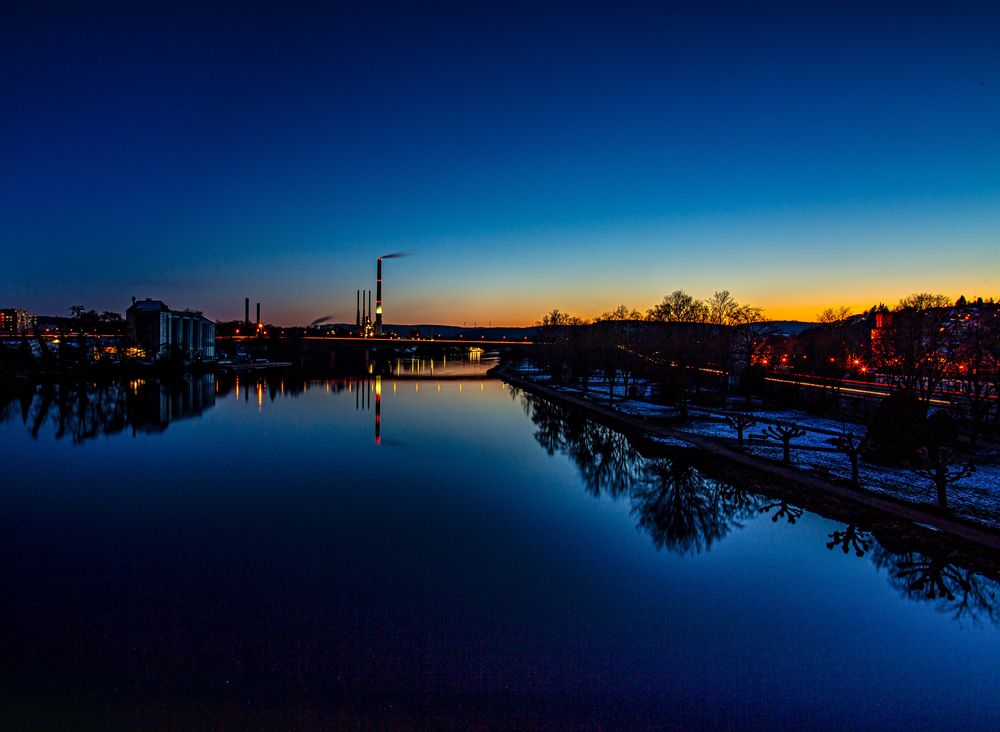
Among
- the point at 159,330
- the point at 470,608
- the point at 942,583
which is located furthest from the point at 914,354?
the point at 159,330

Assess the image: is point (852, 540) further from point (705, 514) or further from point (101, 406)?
point (101, 406)

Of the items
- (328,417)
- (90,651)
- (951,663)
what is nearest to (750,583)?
(951,663)

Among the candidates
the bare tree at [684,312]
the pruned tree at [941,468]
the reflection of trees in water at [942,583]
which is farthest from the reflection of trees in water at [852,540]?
the bare tree at [684,312]

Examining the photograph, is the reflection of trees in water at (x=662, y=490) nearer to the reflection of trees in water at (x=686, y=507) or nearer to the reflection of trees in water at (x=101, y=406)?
the reflection of trees in water at (x=686, y=507)

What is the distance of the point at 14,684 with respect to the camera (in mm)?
7031

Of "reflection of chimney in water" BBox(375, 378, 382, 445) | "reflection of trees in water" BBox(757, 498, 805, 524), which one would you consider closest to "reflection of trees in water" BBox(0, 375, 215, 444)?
"reflection of chimney in water" BBox(375, 378, 382, 445)

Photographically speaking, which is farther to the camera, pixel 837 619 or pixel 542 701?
pixel 837 619

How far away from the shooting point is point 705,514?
48.5ft

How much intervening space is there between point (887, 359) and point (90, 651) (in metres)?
34.9

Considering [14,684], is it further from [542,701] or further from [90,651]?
[542,701]

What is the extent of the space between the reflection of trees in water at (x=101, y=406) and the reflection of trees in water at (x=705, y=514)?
2174 centimetres

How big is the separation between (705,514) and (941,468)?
5087mm

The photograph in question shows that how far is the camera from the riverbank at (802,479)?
12.1 m

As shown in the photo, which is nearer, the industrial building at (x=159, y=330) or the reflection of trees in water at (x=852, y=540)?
the reflection of trees in water at (x=852, y=540)
